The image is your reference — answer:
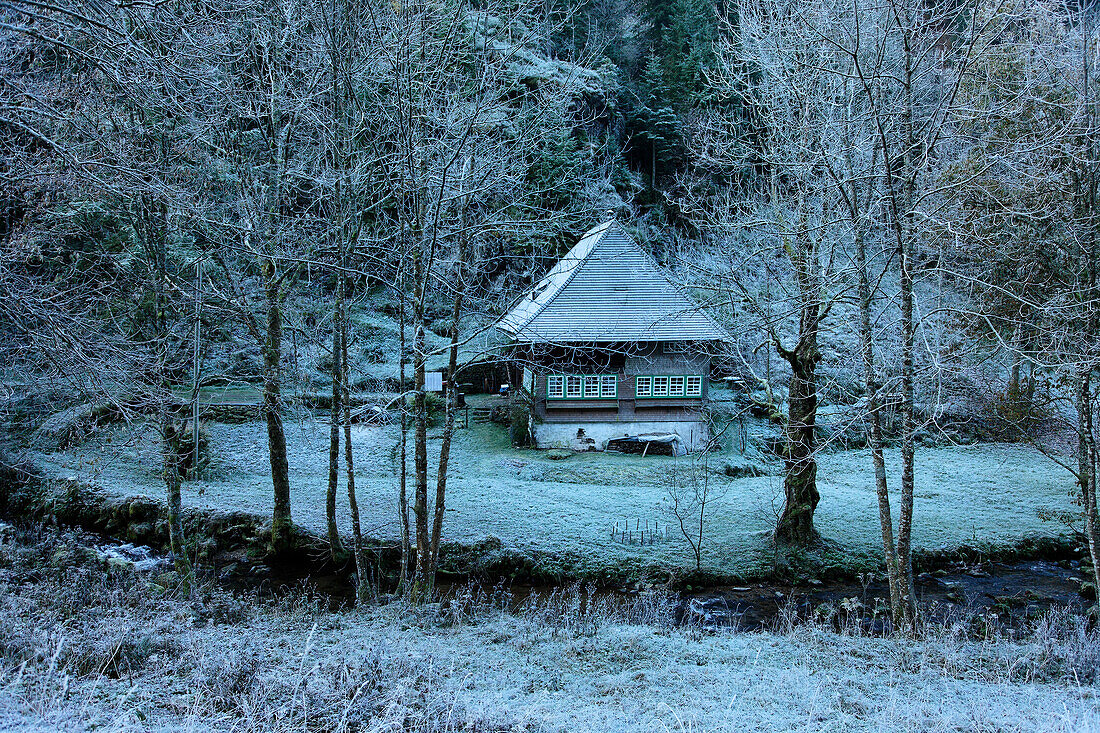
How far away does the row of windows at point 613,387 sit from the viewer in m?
21.0

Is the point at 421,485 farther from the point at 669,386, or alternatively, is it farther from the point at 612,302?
the point at 669,386

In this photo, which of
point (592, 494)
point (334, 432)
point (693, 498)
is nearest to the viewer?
point (334, 432)

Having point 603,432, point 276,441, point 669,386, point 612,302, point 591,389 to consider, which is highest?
point 612,302

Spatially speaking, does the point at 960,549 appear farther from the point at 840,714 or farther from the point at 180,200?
the point at 180,200

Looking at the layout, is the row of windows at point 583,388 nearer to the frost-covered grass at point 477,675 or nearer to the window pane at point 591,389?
the window pane at point 591,389

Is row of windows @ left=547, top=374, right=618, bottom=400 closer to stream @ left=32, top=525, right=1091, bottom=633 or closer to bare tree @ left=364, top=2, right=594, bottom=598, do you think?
stream @ left=32, top=525, right=1091, bottom=633

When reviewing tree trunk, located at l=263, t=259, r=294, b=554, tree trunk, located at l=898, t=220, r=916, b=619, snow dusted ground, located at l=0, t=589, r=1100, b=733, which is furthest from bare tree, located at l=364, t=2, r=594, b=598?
tree trunk, located at l=898, t=220, r=916, b=619

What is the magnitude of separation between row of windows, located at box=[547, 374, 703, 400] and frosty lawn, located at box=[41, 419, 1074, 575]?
6.96 ft

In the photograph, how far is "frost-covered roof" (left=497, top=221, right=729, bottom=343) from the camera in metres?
20.1

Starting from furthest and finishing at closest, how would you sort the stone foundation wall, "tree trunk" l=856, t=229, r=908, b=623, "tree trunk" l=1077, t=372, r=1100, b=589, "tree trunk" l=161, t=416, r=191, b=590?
the stone foundation wall → "tree trunk" l=161, t=416, r=191, b=590 → "tree trunk" l=1077, t=372, r=1100, b=589 → "tree trunk" l=856, t=229, r=908, b=623

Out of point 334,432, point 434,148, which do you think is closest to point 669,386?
point 334,432

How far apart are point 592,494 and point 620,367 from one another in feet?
18.8

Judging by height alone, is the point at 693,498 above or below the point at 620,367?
below

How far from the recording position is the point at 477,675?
204 inches
